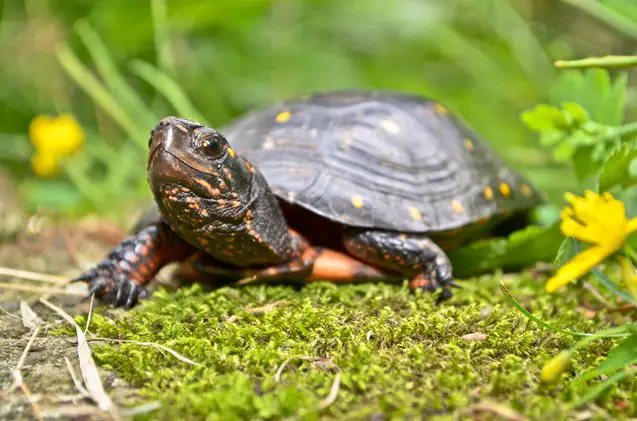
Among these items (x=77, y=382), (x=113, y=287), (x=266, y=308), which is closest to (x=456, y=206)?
(x=266, y=308)

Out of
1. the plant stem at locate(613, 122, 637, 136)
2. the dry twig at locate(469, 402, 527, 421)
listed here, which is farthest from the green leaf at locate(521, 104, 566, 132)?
the dry twig at locate(469, 402, 527, 421)

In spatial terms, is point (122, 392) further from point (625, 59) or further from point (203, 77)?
point (203, 77)

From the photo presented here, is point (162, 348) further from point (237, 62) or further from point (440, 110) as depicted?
point (237, 62)

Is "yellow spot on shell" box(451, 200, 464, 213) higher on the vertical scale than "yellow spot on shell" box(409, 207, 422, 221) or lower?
lower

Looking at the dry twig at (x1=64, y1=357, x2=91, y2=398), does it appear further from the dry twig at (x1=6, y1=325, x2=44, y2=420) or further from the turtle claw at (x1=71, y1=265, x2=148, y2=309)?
the turtle claw at (x1=71, y1=265, x2=148, y2=309)

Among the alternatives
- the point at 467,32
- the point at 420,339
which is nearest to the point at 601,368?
the point at 420,339

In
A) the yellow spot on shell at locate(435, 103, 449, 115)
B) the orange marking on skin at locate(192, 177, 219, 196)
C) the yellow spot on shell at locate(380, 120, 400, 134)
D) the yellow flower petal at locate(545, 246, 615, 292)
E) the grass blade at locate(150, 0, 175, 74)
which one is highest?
the grass blade at locate(150, 0, 175, 74)

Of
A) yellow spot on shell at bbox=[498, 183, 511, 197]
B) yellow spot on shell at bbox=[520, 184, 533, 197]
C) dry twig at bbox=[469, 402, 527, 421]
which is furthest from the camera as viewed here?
yellow spot on shell at bbox=[520, 184, 533, 197]

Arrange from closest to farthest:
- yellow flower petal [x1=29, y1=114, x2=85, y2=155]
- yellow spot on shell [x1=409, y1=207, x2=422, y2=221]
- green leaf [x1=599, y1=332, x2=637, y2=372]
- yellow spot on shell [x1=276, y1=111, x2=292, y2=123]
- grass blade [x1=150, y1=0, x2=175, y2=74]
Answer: green leaf [x1=599, y1=332, x2=637, y2=372] → yellow spot on shell [x1=409, y1=207, x2=422, y2=221] → yellow spot on shell [x1=276, y1=111, x2=292, y2=123] → yellow flower petal [x1=29, y1=114, x2=85, y2=155] → grass blade [x1=150, y1=0, x2=175, y2=74]
